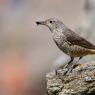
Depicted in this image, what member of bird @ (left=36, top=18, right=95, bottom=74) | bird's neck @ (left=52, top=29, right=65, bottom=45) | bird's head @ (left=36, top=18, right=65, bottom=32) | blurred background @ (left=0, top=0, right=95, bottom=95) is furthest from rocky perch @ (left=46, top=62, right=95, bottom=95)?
blurred background @ (left=0, top=0, right=95, bottom=95)

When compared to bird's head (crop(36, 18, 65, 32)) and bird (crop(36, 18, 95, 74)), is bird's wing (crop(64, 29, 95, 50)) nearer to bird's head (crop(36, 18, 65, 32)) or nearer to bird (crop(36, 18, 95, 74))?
bird (crop(36, 18, 95, 74))

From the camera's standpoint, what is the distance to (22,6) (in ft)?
74.4

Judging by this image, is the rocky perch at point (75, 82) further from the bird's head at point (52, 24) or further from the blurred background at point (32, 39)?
the blurred background at point (32, 39)

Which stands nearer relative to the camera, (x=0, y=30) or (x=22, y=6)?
Answer: (x=0, y=30)

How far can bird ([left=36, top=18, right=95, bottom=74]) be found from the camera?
376 inches

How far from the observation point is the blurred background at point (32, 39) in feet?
56.3

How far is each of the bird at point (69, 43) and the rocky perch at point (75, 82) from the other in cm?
24

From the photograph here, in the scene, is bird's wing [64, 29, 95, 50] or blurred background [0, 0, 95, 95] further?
blurred background [0, 0, 95, 95]

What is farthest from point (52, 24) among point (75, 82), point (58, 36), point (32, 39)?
point (32, 39)

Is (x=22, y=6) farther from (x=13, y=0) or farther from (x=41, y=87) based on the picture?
(x=41, y=87)

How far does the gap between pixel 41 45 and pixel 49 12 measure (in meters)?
2.24

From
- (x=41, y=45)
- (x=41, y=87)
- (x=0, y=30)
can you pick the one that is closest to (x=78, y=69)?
(x=41, y=87)

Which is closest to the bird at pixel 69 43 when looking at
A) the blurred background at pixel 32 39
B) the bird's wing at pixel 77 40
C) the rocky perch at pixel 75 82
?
the bird's wing at pixel 77 40

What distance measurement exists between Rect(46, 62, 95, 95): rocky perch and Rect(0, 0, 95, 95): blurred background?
5.05 meters
